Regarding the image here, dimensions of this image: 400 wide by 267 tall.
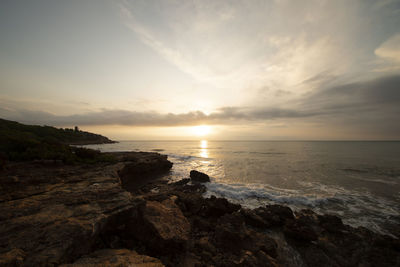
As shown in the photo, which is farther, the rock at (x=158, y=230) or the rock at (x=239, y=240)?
the rock at (x=239, y=240)

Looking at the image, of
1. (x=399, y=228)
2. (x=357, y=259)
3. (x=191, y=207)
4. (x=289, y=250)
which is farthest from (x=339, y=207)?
(x=191, y=207)

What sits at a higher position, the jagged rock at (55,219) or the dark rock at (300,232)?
the jagged rock at (55,219)

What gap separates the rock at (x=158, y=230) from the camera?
5281 millimetres

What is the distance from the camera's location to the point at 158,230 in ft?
17.6

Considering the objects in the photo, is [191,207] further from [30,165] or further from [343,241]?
[30,165]

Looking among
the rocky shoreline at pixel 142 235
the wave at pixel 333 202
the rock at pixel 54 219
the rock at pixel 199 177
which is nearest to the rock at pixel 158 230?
the rocky shoreline at pixel 142 235

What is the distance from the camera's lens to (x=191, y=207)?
10055 millimetres

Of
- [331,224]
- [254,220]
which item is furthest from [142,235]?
[331,224]

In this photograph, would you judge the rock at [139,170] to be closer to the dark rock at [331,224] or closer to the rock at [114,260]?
the rock at [114,260]

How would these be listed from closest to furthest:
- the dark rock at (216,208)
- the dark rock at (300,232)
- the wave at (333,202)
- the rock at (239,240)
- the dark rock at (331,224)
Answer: the rock at (239,240)
the dark rock at (300,232)
the dark rock at (331,224)
the dark rock at (216,208)
the wave at (333,202)

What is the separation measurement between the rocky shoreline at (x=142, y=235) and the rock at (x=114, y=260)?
0.02 meters

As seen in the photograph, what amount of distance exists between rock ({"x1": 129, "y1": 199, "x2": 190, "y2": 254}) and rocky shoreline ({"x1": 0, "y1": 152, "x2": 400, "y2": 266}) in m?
0.03

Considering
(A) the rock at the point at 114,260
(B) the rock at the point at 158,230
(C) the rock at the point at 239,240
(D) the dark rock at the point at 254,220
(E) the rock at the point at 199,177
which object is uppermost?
(A) the rock at the point at 114,260

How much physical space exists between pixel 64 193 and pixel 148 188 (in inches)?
419
